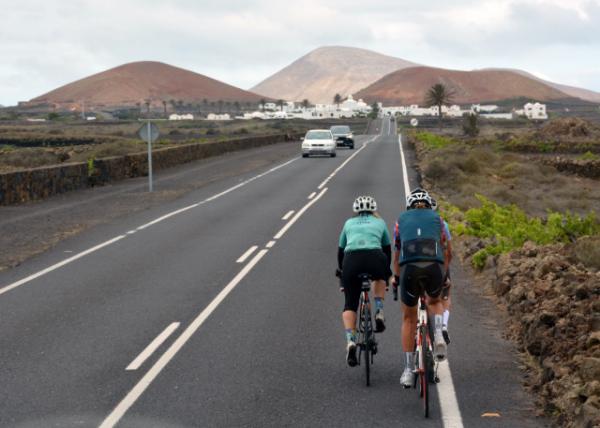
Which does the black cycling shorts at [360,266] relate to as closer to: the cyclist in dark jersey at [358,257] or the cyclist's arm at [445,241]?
the cyclist in dark jersey at [358,257]

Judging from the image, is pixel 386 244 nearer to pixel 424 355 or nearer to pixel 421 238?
pixel 421 238

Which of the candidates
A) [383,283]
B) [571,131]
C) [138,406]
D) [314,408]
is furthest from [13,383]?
[571,131]

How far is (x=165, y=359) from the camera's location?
8883 millimetres

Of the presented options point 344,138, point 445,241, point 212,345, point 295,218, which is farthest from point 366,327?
point 344,138

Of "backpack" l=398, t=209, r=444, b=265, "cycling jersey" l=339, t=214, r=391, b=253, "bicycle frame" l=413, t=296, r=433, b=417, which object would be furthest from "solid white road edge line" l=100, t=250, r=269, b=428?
"backpack" l=398, t=209, r=444, b=265

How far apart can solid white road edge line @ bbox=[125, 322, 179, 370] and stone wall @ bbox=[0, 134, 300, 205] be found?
Result: 703 inches

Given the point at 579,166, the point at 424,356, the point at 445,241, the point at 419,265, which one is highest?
the point at 445,241

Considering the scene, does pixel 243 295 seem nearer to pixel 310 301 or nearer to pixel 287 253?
pixel 310 301

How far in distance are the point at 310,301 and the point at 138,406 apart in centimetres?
490

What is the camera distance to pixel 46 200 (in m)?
28.4

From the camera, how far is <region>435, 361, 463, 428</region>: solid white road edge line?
6.88 meters

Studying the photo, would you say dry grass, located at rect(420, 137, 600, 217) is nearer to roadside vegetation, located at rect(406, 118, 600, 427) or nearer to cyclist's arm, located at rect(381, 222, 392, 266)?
roadside vegetation, located at rect(406, 118, 600, 427)

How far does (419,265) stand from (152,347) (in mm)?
3512

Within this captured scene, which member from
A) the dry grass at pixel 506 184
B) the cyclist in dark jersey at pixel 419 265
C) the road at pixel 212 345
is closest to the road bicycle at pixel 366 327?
the road at pixel 212 345
